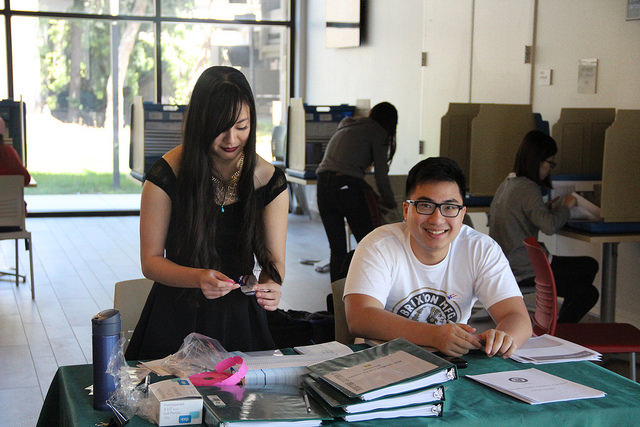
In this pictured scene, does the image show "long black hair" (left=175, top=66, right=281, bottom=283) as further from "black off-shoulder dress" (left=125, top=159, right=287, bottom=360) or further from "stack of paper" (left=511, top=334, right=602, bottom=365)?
"stack of paper" (left=511, top=334, right=602, bottom=365)

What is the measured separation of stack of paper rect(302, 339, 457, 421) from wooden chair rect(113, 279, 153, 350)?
3.06 feet

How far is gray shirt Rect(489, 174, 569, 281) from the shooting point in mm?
3930

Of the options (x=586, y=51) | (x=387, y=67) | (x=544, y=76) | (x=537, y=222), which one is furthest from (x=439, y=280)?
(x=387, y=67)

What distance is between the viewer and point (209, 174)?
2.04 metres

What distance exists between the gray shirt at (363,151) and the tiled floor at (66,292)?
917 mm

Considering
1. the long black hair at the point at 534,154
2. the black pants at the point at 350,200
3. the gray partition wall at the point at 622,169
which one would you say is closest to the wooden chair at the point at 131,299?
the long black hair at the point at 534,154

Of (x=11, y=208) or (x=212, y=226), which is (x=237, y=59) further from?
(x=212, y=226)

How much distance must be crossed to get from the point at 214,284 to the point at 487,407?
2.43 feet

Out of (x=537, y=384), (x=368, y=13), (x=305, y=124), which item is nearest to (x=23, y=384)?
(x=537, y=384)

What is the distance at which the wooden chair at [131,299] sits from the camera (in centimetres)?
237

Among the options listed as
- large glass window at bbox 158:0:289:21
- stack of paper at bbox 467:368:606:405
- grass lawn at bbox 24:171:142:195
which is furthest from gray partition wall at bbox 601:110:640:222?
large glass window at bbox 158:0:289:21

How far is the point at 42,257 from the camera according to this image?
6.52 m

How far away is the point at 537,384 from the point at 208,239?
94 centimetres

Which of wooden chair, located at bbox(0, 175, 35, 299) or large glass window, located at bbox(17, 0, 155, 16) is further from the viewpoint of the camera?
large glass window, located at bbox(17, 0, 155, 16)
